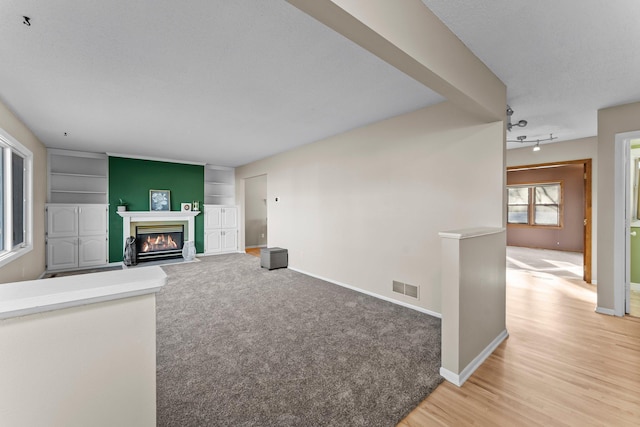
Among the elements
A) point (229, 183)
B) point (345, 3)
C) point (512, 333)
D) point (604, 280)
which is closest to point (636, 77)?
point (604, 280)

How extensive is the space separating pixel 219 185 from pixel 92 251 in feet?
10.7

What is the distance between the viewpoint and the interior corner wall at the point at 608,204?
9.99ft

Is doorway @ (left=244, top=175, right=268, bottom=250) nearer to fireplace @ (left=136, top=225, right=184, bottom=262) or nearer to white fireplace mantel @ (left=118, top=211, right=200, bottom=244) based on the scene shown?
white fireplace mantel @ (left=118, top=211, right=200, bottom=244)

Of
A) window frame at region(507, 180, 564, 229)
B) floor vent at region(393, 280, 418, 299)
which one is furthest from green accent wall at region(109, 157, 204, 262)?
window frame at region(507, 180, 564, 229)

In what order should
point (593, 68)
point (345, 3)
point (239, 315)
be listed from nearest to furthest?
point (345, 3), point (593, 68), point (239, 315)

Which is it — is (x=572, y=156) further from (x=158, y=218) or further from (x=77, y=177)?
(x=77, y=177)

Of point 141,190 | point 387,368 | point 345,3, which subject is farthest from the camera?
point 141,190

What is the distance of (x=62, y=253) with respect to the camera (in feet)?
17.0

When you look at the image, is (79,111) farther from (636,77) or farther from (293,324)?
(636,77)

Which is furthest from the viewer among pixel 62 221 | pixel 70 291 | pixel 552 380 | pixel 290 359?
pixel 62 221

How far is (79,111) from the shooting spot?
326cm

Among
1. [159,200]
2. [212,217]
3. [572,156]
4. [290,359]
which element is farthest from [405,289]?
[159,200]

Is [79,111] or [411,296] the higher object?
[79,111]

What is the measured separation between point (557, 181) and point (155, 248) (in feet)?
34.9
